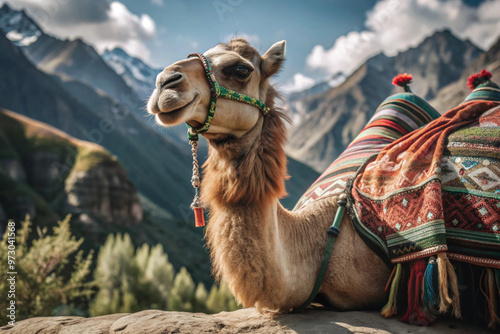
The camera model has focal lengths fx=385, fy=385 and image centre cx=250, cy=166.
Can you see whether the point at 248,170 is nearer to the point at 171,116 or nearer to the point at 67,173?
the point at 171,116

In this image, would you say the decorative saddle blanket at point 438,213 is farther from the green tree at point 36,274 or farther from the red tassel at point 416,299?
the green tree at point 36,274

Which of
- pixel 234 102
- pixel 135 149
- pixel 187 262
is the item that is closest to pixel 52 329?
pixel 234 102

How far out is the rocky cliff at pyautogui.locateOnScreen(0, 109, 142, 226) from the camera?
5644 cm

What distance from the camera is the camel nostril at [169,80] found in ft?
8.71

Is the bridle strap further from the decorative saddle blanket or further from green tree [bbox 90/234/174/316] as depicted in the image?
green tree [bbox 90/234/174/316]

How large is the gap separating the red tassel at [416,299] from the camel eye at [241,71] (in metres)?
2.03

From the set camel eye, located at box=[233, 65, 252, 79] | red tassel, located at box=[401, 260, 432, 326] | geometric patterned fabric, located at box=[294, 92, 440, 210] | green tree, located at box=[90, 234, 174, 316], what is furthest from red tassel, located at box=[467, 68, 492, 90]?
green tree, located at box=[90, 234, 174, 316]

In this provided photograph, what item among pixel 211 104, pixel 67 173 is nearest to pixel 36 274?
pixel 211 104

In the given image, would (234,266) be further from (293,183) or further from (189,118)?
(293,183)

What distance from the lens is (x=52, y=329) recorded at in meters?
3.33

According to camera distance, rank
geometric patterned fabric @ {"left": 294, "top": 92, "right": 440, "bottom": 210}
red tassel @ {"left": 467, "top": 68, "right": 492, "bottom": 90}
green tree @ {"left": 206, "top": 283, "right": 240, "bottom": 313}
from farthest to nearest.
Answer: green tree @ {"left": 206, "top": 283, "right": 240, "bottom": 313}, red tassel @ {"left": 467, "top": 68, "right": 492, "bottom": 90}, geometric patterned fabric @ {"left": 294, "top": 92, "right": 440, "bottom": 210}

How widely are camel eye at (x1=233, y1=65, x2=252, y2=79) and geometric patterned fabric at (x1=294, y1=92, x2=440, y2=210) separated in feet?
4.99

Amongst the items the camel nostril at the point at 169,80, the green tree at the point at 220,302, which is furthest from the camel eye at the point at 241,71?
the green tree at the point at 220,302

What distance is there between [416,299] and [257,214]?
1366 millimetres
